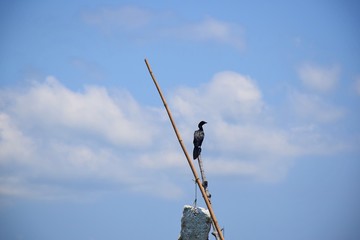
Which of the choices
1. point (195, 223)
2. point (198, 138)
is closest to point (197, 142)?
point (198, 138)

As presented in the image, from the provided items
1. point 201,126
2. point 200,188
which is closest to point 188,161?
point 200,188

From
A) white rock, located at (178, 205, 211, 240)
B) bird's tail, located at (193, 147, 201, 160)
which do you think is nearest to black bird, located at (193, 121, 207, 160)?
bird's tail, located at (193, 147, 201, 160)

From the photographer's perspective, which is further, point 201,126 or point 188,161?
point 201,126

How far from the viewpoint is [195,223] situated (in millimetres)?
36812

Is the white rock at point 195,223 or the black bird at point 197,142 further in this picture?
the white rock at point 195,223

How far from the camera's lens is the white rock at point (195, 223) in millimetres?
36750

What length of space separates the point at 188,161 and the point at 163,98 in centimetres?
327

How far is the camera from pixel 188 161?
107 ft

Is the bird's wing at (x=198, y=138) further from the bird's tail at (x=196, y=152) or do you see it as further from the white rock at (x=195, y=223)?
the white rock at (x=195, y=223)

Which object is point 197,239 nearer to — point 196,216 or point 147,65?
point 196,216

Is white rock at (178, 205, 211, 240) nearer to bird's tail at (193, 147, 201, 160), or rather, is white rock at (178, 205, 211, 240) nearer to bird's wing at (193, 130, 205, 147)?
bird's tail at (193, 147, 201, 160)

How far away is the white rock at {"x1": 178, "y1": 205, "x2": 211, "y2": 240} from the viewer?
1447 inches

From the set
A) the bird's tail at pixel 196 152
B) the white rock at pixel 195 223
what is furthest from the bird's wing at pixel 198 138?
the white rock at pixel 195 223

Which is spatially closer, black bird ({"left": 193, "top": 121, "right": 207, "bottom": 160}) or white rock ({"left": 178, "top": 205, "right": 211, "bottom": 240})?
black bird ({"left": 193, "top": 121, "right": 207, "bottom": 160})
